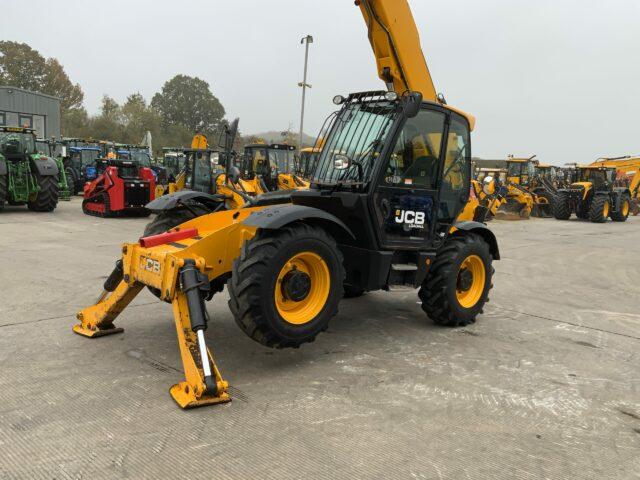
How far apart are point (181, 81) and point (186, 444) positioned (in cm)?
9403

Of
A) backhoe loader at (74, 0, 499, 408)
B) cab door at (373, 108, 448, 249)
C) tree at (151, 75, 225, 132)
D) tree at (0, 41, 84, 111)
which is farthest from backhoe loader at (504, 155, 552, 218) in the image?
tree at (151, 75, 225, 132)

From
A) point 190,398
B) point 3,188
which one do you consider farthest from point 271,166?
point 190,398

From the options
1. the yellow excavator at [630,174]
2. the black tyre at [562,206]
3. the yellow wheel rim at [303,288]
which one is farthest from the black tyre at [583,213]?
the yellow wheel rim at [303,288]

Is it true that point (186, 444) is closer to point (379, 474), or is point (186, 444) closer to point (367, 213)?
point (379, 474)

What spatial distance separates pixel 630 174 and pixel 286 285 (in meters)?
28.2

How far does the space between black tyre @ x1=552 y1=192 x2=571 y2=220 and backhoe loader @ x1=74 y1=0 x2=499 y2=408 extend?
17.5 metres

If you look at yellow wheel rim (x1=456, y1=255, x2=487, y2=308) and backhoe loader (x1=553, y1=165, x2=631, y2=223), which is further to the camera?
backhoe loader (x1=553, y1=165, x2=631, y2=223)

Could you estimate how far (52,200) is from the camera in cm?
1494

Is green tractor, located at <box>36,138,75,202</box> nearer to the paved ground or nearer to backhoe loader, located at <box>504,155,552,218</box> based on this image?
the paved ground

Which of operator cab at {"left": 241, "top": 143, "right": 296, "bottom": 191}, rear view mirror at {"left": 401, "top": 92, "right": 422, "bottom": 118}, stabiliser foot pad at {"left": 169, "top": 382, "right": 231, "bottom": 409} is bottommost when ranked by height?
stabiliser foot pad at {"left": 169, "top": 382, "right": 231, "bottom": 409}

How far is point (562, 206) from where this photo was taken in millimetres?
21531

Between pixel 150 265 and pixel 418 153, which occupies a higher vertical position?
pixel 418 153

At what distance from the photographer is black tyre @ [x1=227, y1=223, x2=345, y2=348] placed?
3727mm

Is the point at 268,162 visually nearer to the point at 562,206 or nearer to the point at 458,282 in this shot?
the point at 458,282
